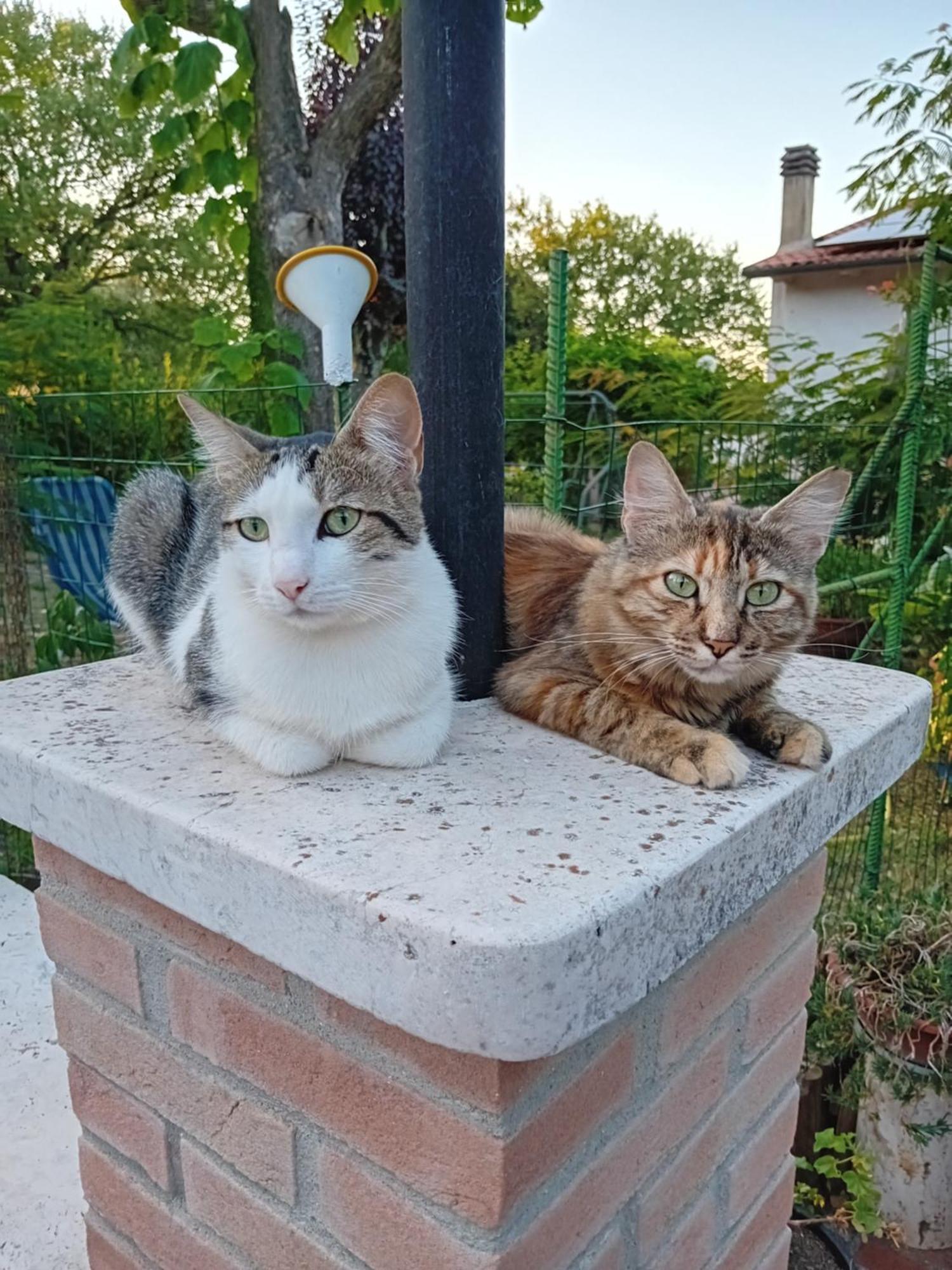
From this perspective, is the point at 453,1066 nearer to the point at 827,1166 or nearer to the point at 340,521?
the point at 340,521

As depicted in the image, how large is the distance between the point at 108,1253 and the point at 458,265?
123 cm

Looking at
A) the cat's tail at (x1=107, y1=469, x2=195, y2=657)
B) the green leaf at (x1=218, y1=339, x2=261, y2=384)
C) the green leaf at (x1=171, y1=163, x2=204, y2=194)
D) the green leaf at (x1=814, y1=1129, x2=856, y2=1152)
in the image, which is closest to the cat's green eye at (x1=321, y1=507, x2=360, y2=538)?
the cat's tail at (x1=107, y1=469, x2=195, y2=657)

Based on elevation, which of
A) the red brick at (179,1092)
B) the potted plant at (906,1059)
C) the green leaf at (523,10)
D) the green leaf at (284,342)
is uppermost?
the green leaf at (523,10)

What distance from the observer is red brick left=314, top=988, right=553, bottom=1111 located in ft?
2.13

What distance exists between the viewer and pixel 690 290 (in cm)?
1452

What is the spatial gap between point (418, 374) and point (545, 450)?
96cm

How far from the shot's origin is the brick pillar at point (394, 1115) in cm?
70

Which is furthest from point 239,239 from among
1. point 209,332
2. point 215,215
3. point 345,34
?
point 345,34

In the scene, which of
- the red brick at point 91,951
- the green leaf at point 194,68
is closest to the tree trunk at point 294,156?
the green leaf at point 194,68

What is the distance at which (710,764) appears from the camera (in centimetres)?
89

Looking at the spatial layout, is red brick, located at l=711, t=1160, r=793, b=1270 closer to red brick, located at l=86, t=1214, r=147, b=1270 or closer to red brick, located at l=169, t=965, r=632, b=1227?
red brick, located at l=169, t=965, r=632, b=1227

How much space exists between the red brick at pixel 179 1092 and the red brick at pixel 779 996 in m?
0.51

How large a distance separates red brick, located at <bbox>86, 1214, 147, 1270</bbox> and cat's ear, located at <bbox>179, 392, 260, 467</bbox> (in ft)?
3.02

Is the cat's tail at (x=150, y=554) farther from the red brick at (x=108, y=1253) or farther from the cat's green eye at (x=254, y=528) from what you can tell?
the red brick at (x=108, y=1253)
